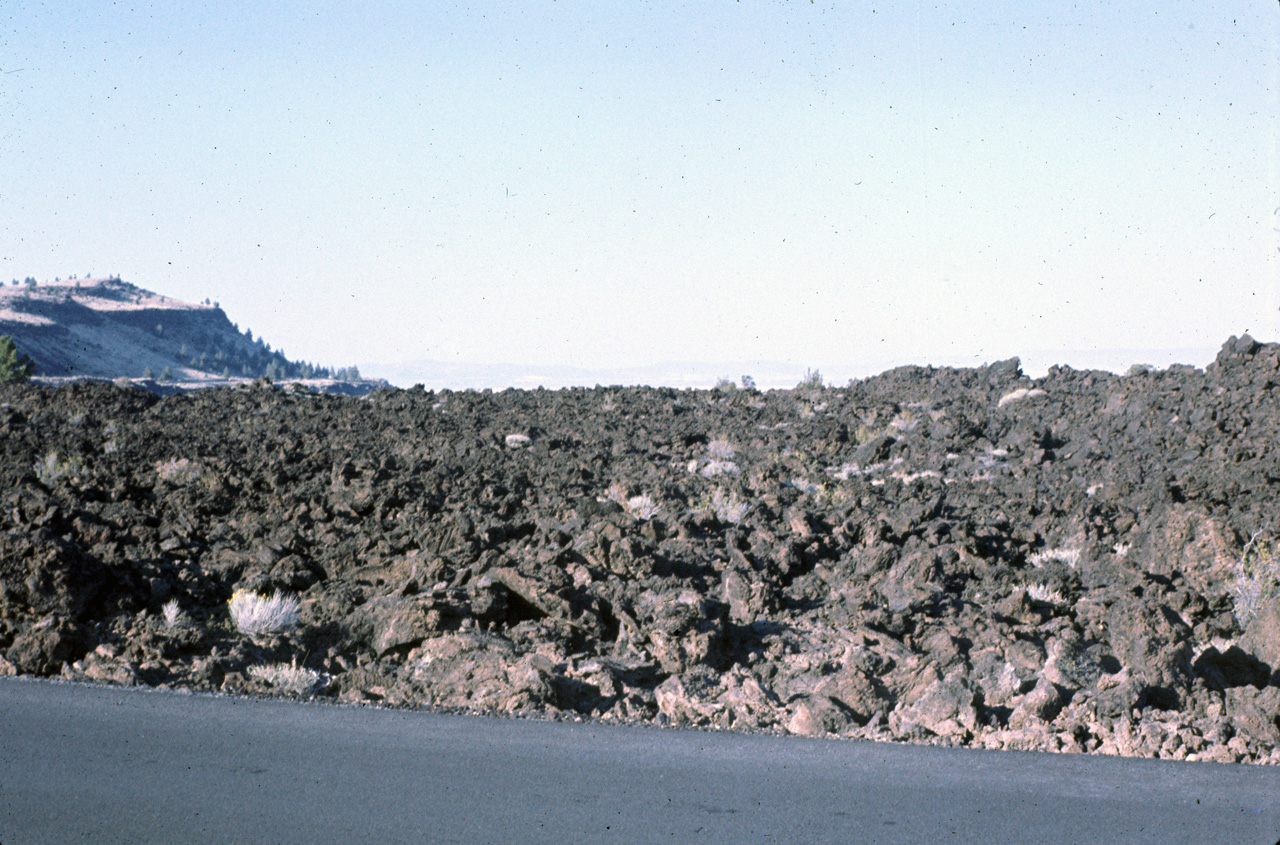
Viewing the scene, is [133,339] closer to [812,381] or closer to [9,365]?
[9,365]

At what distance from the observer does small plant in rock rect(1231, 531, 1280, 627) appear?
962 centimetres

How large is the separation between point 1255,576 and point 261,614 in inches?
347

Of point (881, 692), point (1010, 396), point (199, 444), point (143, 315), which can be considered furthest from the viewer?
point (143, 315)

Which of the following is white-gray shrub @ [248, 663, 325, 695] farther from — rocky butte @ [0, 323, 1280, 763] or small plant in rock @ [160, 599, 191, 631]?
small plant in rock @ [160, 599, 191, 631]

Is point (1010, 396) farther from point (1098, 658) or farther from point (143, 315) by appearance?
point (143, 315)

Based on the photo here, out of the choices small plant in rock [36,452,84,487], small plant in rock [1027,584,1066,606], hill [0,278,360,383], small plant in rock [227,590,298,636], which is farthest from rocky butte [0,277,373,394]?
small plant in rock [1027,584,1066,606]

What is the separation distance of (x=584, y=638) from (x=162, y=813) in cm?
463

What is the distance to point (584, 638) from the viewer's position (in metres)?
9.05

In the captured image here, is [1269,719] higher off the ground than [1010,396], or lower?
lower

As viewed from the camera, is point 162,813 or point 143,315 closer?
point 162,813

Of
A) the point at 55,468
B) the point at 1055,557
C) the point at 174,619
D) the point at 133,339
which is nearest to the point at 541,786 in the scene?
the point at 174,619

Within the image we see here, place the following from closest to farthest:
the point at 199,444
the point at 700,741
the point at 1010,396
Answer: the point at 700,741
the point at 199,444
the point at 1010,396

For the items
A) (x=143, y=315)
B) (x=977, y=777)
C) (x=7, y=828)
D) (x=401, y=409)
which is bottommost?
(x=7, y=828)

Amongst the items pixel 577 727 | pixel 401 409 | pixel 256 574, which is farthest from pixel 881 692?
pixel 401 409
